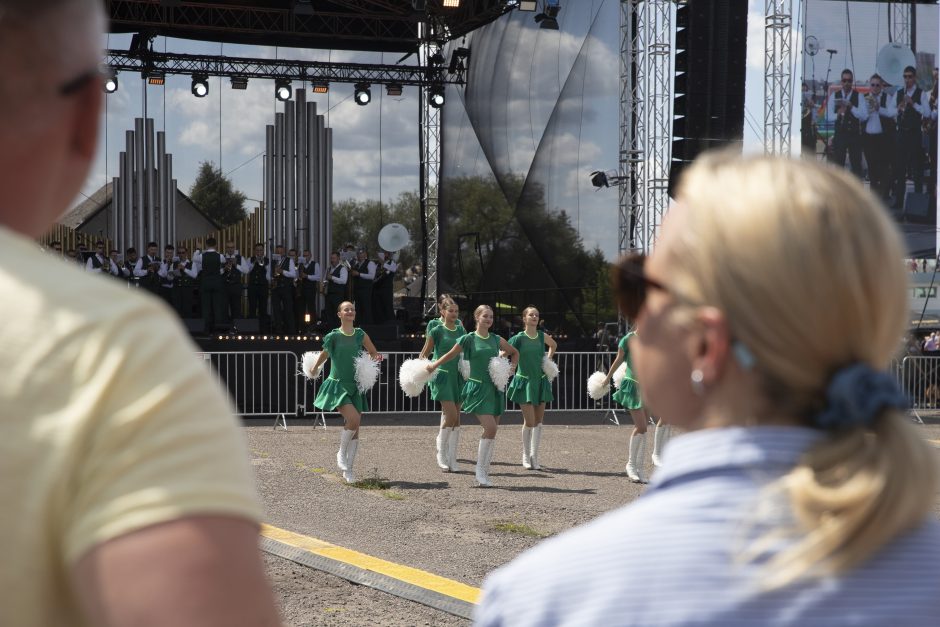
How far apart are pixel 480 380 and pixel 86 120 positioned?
36.7ft

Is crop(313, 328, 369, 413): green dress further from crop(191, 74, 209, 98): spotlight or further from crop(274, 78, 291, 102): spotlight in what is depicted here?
crop(274, 78, 291, 102): spotlight

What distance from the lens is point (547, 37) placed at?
69.2 feet

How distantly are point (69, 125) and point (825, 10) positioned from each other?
794 inches

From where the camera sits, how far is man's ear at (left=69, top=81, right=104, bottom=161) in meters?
1.03

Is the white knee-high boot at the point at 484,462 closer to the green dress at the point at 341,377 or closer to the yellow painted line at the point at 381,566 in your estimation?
the green dress at the point at 341,377

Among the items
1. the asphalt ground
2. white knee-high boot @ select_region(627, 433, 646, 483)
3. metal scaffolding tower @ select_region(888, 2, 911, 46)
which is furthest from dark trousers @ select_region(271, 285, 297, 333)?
metal scaffolding tower @ select_region(888, 2, 911, 46)

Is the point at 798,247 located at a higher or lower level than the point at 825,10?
lower

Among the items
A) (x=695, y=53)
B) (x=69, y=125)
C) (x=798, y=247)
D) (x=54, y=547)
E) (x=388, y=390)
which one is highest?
(x=695, y=53)

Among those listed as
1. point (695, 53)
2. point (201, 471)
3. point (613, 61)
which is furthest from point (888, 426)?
point (613, 61)

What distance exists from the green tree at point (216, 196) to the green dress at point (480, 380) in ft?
49.5

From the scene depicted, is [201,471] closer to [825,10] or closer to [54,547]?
[54,547]

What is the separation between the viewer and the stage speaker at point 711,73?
15344 mm

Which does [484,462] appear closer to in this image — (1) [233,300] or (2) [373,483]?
(2) [373,483]

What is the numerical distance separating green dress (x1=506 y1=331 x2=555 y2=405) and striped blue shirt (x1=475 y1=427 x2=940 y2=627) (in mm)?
11540
